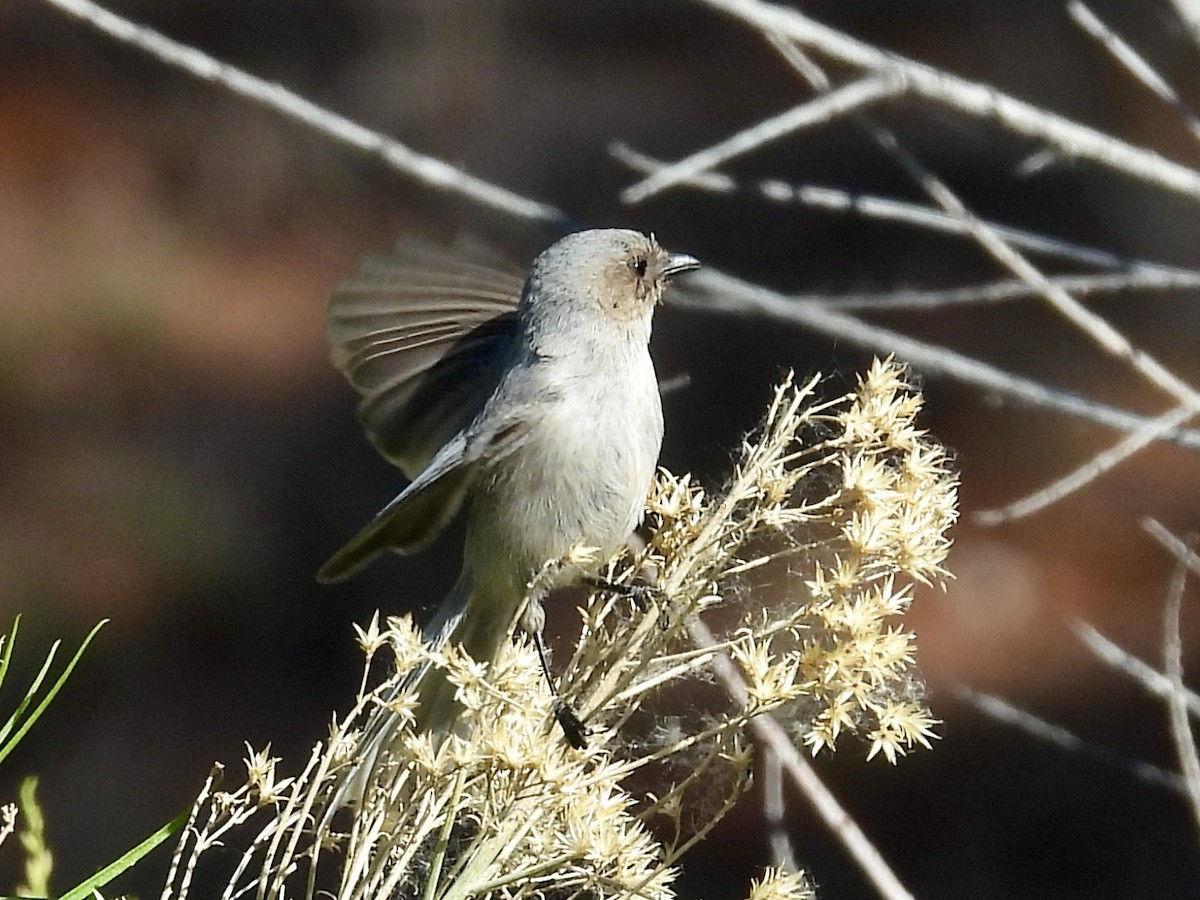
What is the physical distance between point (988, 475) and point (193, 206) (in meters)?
3.24

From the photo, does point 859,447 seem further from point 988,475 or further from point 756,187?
point 988,475

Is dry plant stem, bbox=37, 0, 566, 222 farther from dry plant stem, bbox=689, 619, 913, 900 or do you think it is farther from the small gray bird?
dry plant stem, bbox=689, 619, 913, 900

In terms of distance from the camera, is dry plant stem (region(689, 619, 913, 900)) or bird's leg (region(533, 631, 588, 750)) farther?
dry plant stem (region(689, 619, 913, 900))

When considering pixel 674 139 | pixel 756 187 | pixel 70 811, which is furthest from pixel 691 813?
pixel 674 139

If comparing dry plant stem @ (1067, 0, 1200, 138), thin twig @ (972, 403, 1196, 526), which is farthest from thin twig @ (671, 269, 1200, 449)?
dry plant stem @ (1067, 0, 1200, 138)

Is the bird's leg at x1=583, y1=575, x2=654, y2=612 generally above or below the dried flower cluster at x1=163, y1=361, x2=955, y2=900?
above

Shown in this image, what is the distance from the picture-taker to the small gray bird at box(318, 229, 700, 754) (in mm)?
2381

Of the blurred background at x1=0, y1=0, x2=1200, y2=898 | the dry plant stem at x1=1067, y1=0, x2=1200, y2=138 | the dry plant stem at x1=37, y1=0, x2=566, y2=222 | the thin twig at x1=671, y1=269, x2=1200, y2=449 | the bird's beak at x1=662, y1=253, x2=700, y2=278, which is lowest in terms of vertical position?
the thin twig at x1=671, y1=269, x2=1200, y2=449

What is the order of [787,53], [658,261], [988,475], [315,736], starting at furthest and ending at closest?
[988,475] → [315,736] → [658,261] → [787,53]

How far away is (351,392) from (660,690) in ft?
15.3

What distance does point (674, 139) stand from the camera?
20.8 feet

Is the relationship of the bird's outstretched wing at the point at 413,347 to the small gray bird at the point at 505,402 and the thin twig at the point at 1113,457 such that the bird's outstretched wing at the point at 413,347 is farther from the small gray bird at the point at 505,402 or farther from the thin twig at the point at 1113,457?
the thin twig at the point at 1113,457

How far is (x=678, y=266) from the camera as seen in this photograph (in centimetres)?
270

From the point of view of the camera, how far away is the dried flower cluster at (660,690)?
56.2 inches
